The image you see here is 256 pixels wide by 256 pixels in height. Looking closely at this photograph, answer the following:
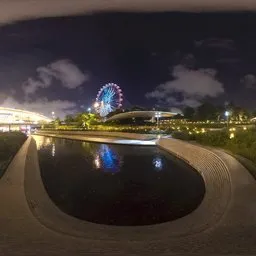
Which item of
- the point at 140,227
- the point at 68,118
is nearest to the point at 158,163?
the point at 140,227

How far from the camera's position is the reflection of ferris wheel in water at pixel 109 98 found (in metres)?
51.0

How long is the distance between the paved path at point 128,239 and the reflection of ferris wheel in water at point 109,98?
146 feet

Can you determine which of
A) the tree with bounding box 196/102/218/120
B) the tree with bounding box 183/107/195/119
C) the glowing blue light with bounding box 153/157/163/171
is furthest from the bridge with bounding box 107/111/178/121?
the glowing blue light with bounding box 153/157/163/171

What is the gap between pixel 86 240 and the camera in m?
5.14

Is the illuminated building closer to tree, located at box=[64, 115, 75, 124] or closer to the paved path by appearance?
tree, located at box=[64, 115, 75, 124]

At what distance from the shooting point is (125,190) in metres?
9.87

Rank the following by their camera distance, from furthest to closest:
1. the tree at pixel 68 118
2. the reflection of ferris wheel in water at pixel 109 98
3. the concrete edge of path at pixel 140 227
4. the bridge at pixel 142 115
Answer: the tree at pixel 68 118
the bridge at pixel 142 115
the reflection of ferris wheel in water at pixel 109 98
the concrete edge of path at pixel 140 227

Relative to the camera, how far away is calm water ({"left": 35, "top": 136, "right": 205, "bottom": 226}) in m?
7.44

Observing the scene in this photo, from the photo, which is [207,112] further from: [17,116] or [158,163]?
[17,116]

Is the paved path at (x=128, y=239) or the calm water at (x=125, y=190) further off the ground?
the calm water at (x=125, y=190)

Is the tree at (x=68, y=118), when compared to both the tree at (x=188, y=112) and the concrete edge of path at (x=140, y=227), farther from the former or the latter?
the concrete edge of path at (x=140, y=227)

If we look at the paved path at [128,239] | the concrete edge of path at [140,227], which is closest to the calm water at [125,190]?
the concrete edge of path at [140,227]

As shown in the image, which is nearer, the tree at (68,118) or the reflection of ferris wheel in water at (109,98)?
the reflection of ferris wheel in water at (109,98)

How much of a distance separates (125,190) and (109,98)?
43.5 m
